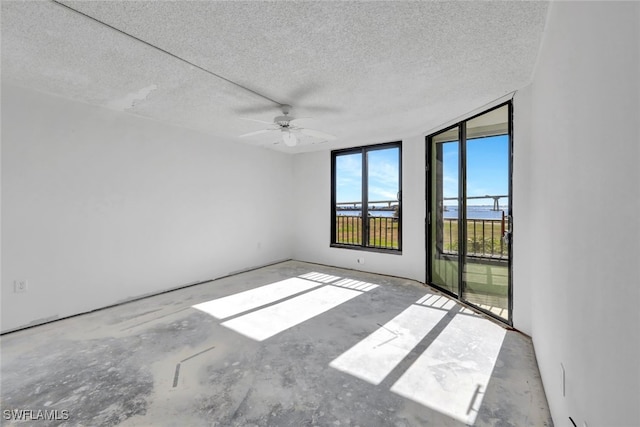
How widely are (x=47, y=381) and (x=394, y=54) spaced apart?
358 cm

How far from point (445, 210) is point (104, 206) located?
4473mm

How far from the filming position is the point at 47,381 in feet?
6.46

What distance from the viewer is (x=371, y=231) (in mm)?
5227

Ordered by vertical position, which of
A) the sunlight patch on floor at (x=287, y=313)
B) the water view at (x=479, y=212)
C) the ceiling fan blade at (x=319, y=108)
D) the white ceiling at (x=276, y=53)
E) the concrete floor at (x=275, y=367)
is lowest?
the concrete floor at (x=275, y=367)

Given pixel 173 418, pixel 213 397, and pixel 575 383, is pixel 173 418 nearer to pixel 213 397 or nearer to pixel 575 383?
pixel 213 397

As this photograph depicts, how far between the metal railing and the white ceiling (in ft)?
7.47

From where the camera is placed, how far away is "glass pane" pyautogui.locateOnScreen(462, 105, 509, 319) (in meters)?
2.96

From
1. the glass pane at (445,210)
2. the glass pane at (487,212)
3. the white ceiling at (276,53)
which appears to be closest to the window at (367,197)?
the glass pane at (445,210)

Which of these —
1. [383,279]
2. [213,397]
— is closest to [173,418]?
[213,397]

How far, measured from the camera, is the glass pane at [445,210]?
11.7 feet

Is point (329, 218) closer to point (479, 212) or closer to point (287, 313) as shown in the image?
point (287, 313)

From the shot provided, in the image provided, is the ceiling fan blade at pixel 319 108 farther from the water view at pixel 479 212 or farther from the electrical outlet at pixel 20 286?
the electrical outlet at pixel 20 286

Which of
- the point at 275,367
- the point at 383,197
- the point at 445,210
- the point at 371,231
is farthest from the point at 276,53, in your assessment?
the point at 371,231

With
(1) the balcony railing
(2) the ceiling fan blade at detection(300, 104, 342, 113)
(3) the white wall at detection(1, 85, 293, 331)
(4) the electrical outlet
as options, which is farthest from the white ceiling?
(4) the electrical outlet
